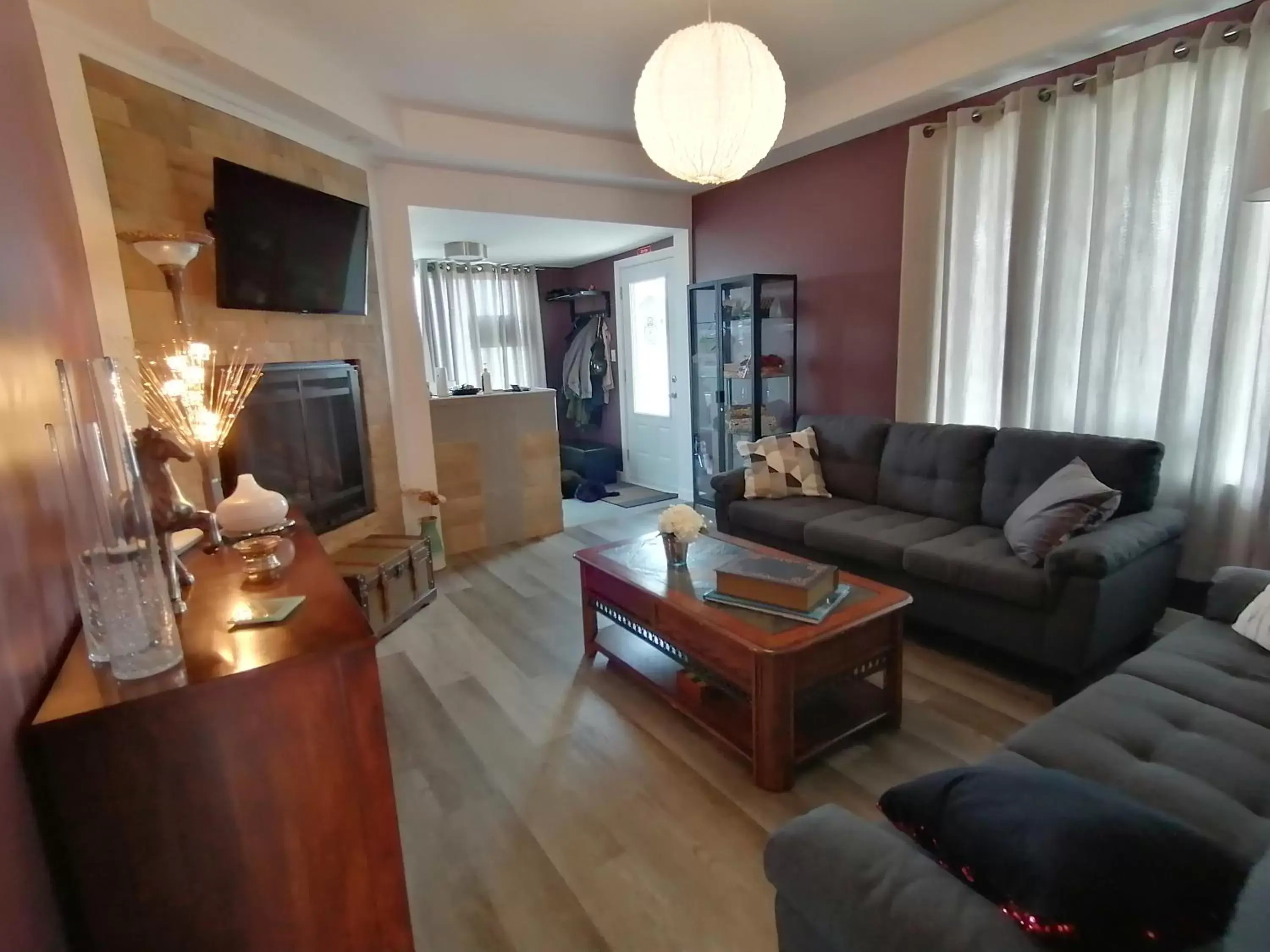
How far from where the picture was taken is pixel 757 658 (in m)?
1.84

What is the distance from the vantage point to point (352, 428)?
342 cm

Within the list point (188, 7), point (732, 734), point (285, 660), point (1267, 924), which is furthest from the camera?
point (188, 7)

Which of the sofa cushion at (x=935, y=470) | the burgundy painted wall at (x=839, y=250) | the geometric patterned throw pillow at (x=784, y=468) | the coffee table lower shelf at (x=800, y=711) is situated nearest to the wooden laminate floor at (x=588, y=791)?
the coffee table lower shelf at (x=800, y=711)

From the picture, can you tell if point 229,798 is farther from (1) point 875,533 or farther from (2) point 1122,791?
(1) point 875,533

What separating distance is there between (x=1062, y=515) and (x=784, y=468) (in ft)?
4.71

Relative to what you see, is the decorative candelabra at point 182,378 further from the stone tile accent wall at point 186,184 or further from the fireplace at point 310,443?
the fireplace at point 310,443

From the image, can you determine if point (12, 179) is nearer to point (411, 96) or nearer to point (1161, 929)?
point (1161, 929)

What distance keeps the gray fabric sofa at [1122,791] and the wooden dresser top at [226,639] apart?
2.73ft

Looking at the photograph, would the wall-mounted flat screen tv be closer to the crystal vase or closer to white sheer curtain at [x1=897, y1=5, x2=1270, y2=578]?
the crystal vase

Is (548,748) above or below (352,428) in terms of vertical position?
below

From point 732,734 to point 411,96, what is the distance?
133 inches

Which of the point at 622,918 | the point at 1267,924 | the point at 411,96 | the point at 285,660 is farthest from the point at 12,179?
the point at 411,96

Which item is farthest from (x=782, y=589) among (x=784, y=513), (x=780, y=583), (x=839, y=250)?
(x=839, y=250)

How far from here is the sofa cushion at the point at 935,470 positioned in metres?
3.01
